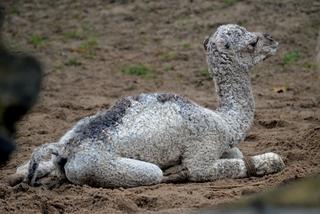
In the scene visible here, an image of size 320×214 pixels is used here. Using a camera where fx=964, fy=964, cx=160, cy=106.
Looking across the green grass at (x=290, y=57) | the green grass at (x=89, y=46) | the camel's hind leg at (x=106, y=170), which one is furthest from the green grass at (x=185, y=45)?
the camel's hind leg at (x=106, y=170)

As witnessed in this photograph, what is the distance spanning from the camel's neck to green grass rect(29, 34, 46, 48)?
671 cm

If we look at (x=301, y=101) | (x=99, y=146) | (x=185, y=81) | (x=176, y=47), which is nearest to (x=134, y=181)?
(x=99, y=146)

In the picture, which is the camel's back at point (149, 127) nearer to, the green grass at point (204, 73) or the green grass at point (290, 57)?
the green grass at point (204, 73)

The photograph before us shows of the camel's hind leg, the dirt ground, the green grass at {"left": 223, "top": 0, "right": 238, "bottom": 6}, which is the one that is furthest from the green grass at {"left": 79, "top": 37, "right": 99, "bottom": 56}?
the camel's hind leg

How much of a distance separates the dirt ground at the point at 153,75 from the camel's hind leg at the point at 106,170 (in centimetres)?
8

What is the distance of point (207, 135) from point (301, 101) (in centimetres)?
376

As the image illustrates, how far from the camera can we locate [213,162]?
6719 mm

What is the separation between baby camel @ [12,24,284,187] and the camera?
645 centimetres

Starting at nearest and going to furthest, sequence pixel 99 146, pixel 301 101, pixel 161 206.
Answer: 1. pixel 161 206
2. pixel 99 146
3. pixel 301 101

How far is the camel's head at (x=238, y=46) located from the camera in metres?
6.94

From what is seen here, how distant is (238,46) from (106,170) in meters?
1.38

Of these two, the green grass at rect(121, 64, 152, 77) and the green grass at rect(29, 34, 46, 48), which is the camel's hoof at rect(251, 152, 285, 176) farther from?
the green grass at rect(29, 34, 46, 48)

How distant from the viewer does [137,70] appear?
39.7 ft

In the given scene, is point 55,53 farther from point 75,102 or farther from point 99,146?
point 99,146
